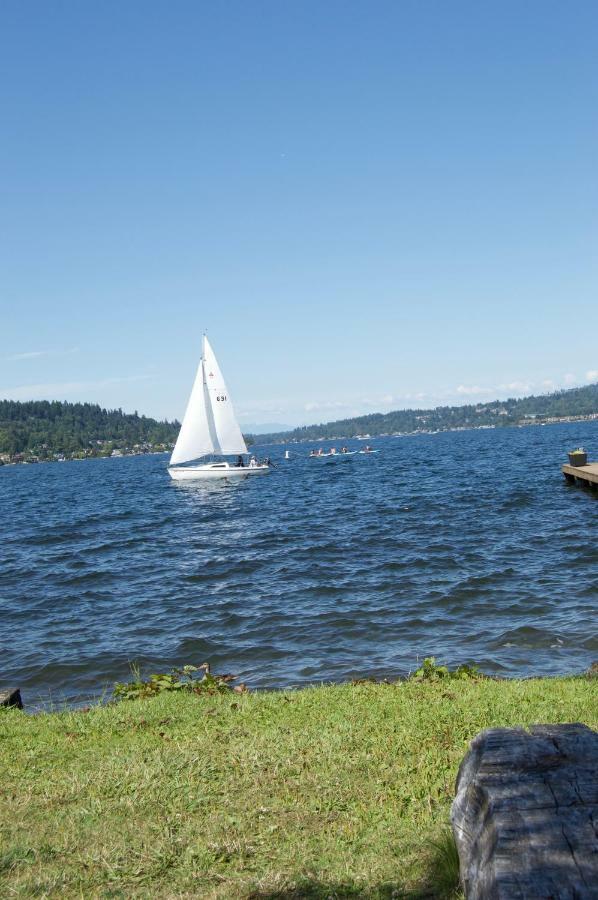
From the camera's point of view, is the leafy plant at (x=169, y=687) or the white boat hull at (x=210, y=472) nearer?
the leafy plant at (x=169, y=687)

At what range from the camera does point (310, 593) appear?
18141 millimetres

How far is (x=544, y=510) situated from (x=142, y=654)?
21451mm

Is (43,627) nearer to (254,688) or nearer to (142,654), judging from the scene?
(142,654)

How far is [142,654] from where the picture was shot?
45.9 ft

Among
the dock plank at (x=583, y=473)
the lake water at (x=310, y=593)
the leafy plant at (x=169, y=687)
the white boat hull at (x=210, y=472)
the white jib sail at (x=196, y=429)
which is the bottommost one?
the lake water at (x=310, y=593)

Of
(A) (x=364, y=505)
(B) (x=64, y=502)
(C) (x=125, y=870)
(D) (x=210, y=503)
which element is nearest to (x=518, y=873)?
(C) (x=125, y=870)

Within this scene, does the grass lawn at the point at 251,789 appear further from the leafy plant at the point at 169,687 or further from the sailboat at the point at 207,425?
the sailboat at the point at 207,425

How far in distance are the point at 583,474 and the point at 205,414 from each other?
1560 inches

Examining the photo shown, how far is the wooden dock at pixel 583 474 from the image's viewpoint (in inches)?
1354

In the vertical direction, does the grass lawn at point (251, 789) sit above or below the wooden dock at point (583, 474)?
above

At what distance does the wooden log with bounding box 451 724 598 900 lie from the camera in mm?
2867

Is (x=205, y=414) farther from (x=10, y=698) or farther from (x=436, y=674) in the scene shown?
(x=436, y=674)

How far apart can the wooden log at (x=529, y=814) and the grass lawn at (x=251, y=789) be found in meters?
0.99

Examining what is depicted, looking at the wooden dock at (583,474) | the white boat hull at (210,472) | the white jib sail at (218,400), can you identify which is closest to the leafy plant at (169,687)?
the wooden dock at (583,474)
